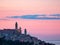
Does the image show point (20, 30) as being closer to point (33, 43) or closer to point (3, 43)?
point (33, 43)

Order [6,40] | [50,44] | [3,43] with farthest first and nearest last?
[50,44] → [6,40] → [3,43]

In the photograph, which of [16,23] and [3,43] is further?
[16,23]

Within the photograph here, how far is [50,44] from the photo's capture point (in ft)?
310

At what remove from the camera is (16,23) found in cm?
8219

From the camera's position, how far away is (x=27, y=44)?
278ft

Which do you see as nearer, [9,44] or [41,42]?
[9,44]

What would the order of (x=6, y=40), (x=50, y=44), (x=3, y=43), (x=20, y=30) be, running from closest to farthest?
(x=3, y=43) < (x=6, y=40) < (x=20, y=30) < (x=50, y=44)

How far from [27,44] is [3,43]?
9.31m

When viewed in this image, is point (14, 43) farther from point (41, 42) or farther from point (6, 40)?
point (41, 42)

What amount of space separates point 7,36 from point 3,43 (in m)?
12.0

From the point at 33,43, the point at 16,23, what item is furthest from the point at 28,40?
the point at 16,23

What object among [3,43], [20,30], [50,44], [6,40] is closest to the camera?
[3,43]

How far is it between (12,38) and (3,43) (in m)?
10.1

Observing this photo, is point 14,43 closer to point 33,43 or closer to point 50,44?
point 33,43
